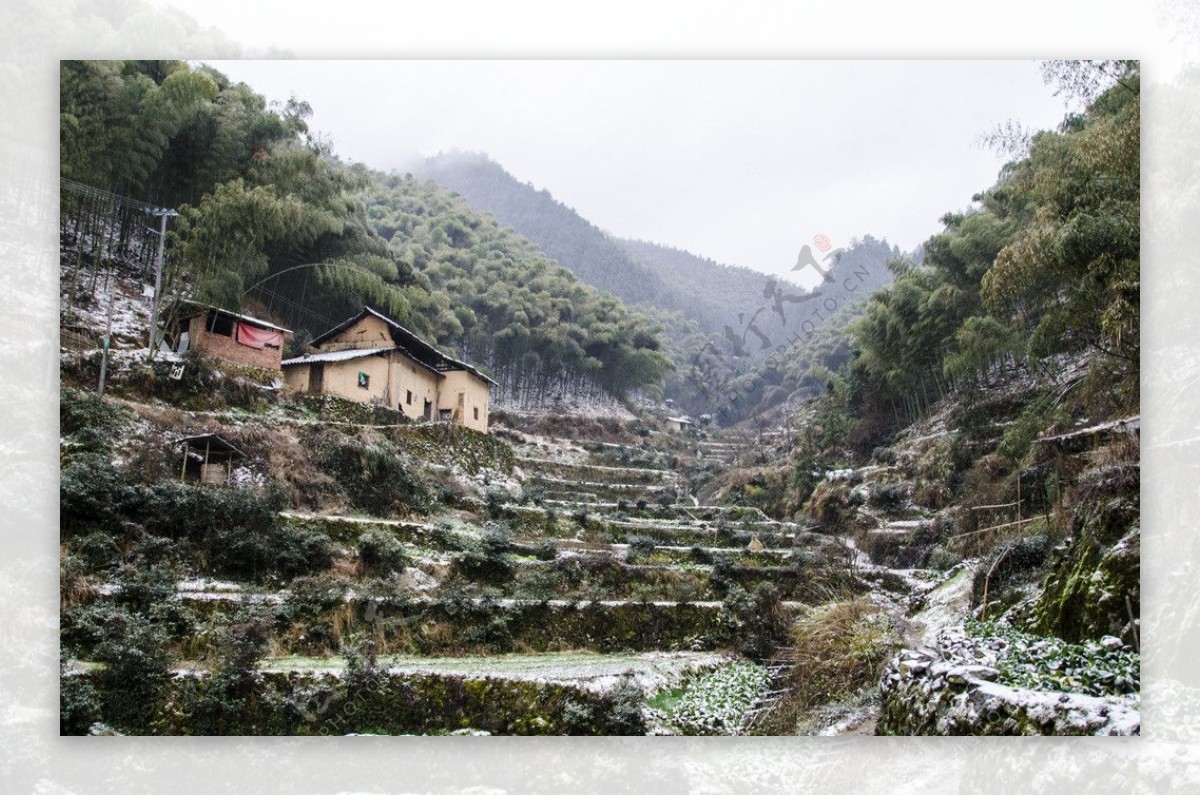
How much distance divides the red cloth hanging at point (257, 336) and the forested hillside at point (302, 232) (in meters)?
0.17

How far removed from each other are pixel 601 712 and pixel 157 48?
5720 mm

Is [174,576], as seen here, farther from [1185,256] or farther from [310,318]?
[1185,256]

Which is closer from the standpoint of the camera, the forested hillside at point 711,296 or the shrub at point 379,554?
the shrub at point 379,554

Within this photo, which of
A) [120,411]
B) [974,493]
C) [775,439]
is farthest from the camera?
[775,439]

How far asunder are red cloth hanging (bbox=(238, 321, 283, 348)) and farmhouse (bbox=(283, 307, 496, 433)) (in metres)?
0.22

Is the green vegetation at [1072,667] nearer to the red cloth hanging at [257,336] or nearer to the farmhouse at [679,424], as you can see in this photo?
the farmhouse at [679,424]

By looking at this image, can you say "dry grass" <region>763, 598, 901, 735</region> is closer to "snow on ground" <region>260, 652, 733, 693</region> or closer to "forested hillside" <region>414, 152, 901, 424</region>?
"snow on ground" <region>260, 652, 733, 693</region>

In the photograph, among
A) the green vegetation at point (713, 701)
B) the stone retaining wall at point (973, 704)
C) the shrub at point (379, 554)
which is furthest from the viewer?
the shrub at point (379, 554)

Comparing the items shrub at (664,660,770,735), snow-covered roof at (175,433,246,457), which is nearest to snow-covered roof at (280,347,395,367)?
snow-covered roof at (175,433,246,457)

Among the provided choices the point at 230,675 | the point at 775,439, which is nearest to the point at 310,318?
the point at 230,675

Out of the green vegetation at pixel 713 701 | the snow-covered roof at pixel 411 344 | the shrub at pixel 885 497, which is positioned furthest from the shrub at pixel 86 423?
the shrub at pixel 885 497

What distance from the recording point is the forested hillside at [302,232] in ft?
20.9

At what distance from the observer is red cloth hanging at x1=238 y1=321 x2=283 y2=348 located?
678 cm

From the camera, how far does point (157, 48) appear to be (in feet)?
19.9
